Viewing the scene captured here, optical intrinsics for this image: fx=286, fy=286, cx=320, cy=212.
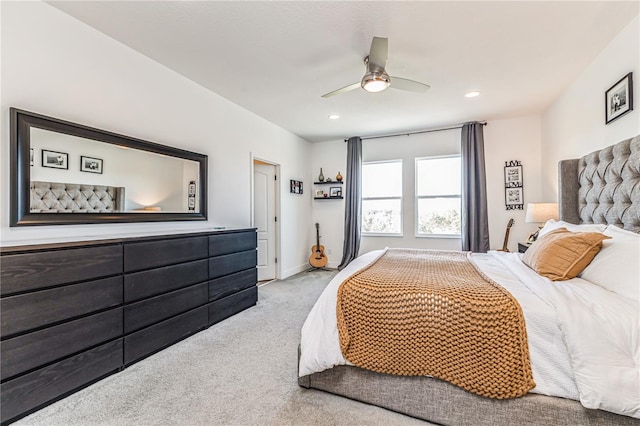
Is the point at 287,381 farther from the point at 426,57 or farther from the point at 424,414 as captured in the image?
the point at 426,57

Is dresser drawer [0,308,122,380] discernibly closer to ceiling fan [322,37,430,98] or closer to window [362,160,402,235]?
ceiling fan [322,37,430,98]

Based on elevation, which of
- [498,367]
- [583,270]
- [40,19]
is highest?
[40,19]

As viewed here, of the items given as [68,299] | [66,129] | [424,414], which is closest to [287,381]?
[424,414]

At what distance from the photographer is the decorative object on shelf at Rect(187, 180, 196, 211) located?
304 cm

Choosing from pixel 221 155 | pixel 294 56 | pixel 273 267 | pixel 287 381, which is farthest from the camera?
pixel 273 267

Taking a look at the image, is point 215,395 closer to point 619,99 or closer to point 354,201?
point 619,99

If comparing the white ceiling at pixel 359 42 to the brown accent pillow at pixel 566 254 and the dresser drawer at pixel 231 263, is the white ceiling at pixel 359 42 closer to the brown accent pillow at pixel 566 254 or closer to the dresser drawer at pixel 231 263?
the brown accent pillow at pixel 566 254

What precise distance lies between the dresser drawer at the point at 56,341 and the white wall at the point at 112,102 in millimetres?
598

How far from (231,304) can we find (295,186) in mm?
2587

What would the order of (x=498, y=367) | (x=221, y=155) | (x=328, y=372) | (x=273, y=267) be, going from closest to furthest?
(x=498, y=367)
(x=328, y=372)
(x=221, y=155)
(x=273, y=267)

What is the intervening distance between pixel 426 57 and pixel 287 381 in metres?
2.90

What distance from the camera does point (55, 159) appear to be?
78.0 inches

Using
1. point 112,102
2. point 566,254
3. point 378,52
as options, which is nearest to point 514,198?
point 566,254

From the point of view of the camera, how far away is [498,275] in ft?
6.28
